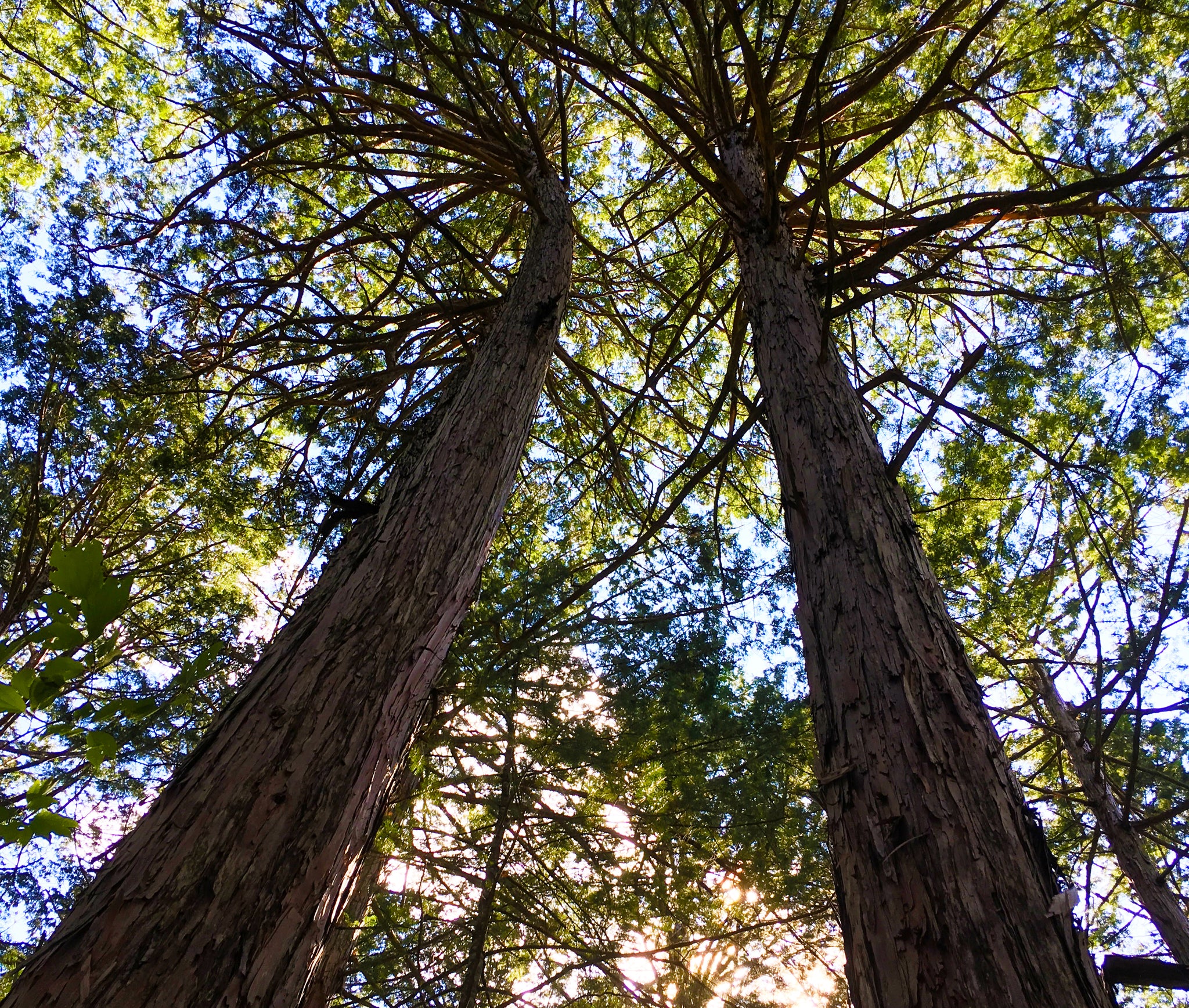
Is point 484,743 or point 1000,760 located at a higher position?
point 484,743

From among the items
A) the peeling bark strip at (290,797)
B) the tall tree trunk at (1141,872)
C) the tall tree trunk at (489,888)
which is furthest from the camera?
the tall tree trunk at (1141,872)

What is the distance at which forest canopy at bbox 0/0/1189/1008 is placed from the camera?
1.75m

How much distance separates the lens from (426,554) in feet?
8.53

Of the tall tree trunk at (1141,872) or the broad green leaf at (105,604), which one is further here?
the tall tree trunk at (1141,872)

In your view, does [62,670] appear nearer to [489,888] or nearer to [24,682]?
[24,682]

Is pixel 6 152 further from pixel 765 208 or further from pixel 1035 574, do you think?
pixel 1035 574

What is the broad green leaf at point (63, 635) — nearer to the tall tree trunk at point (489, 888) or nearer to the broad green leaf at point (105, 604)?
the broad green leaf at point (105, 604)

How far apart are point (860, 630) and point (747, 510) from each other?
180 inches

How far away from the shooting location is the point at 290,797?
1.80 metres

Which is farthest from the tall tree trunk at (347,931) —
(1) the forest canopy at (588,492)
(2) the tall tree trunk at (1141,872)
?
(2) the tall tree trunk at (1141,872)

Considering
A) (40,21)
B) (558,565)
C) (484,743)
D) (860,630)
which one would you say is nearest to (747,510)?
(558,565)

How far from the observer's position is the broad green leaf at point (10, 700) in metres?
0.67

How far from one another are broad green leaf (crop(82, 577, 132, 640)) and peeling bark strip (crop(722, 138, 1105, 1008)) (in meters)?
1.42

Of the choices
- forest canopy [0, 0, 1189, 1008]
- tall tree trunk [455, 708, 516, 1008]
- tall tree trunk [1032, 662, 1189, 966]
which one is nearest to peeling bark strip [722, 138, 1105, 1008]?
forest canopy [0, 0, 1189, 1008]
